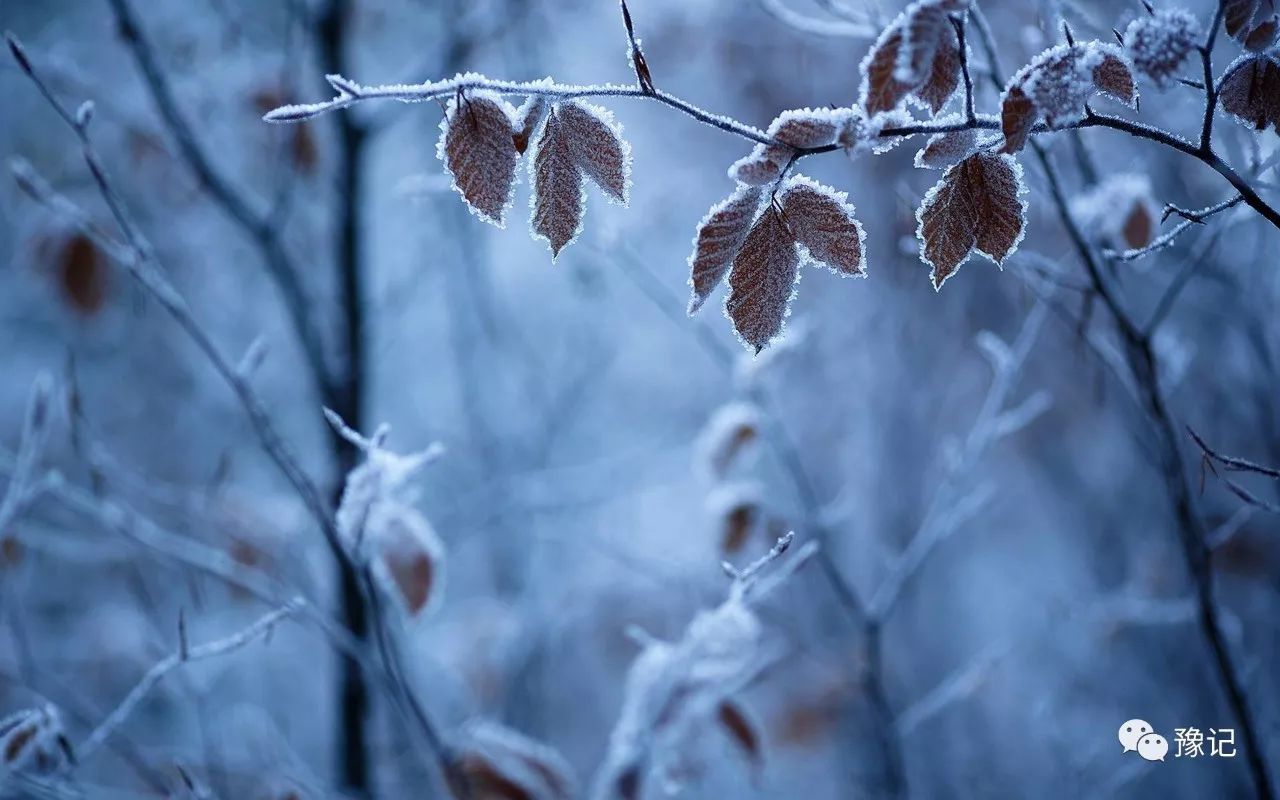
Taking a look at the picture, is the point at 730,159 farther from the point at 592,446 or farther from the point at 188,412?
the point at 188,412

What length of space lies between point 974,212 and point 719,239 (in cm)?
23

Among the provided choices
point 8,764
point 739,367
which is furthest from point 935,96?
point 8,764

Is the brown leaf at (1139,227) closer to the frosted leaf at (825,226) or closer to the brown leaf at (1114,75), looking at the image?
the brown leaf at (1114,75)

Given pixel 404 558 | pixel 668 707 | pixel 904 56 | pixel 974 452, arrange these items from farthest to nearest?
pixel 974 452 → pixel 668 707 → pixel 404 558 → pixel 904 56

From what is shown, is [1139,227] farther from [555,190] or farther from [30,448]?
[30,448]

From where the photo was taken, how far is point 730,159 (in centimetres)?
382

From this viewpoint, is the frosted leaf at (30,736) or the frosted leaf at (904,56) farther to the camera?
the frosted leaf at (30,736)

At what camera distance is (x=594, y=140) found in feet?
2.24

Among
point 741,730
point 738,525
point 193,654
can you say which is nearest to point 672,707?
point 741,730

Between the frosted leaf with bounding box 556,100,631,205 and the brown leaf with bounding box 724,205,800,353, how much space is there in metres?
0.13

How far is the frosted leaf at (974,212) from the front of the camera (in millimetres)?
680

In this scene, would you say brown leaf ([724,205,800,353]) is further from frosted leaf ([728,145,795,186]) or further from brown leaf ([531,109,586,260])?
brown leaf ([531,109,586,260])

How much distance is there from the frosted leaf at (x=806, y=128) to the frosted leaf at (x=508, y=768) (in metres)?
1.06

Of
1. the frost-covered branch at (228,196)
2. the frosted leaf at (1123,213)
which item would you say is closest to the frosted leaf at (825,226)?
the frosted leaf at (1123,213)
